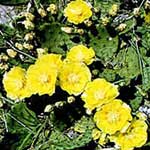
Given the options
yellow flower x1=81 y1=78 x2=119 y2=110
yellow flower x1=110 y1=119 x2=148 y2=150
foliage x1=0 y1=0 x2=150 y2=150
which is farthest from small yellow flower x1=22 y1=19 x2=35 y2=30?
yellow flower x1=110 y1=119 x2=148 y2=150

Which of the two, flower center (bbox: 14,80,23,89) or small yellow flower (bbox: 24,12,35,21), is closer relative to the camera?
flower center (bbox: 14,80,23,89)

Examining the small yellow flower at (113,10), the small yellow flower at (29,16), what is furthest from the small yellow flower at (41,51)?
the small yellow flower at (113,10)

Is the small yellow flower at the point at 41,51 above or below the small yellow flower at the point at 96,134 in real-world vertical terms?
above

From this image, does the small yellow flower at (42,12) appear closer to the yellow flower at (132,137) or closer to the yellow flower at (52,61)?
the yellow flower at (52,61)

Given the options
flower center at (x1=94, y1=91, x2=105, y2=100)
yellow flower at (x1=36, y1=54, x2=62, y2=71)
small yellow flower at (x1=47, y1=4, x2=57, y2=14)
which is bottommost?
flower center at (x1=94, y1=91, x2=105, y2=100)

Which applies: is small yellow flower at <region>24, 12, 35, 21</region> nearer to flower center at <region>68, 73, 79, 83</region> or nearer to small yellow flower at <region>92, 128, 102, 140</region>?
flower center at <region>68, 73, 79, 83</region>

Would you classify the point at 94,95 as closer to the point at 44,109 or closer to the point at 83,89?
the point at 83,89
